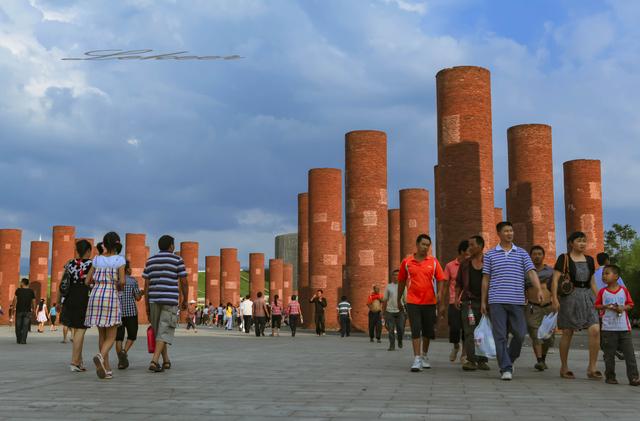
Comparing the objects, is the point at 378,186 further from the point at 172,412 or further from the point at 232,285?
the point at 232,285

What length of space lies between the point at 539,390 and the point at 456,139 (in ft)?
50.0

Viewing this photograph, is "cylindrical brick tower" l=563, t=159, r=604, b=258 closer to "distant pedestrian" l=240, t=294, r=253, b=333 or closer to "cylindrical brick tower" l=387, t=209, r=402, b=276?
"distant pedestrian" l=240, t=294, r=253, b=333

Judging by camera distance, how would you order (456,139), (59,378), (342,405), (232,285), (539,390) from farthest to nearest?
(232,285)
(456,139)
(59,378)
(539,390)
(342,405)

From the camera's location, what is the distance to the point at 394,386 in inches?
287

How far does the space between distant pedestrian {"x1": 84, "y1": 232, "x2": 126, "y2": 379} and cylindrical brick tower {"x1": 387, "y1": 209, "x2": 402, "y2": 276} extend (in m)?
38.1

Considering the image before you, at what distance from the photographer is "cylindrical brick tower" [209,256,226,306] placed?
209ft

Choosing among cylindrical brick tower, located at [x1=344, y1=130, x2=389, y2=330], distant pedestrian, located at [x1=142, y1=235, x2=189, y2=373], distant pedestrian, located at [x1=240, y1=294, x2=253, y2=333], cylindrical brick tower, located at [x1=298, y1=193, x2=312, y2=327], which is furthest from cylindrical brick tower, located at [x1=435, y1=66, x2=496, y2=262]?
cylindrical brick tower, located at [x1=298, y1=193, x2=312, y2=327]

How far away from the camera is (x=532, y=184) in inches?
1182

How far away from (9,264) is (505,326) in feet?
149

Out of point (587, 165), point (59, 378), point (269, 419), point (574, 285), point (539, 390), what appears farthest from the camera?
point (587, 165)

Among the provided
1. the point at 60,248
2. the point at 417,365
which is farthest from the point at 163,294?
the point at 60,248

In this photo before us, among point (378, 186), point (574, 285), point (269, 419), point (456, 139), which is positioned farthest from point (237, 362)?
point (378, 186)

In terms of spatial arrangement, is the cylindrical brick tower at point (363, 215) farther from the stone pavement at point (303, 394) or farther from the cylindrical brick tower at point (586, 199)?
the stone pavement at point (303, 394)

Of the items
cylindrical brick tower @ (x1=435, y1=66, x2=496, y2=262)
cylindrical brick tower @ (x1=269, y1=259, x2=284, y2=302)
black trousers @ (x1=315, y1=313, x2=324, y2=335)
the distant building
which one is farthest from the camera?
the distant building
